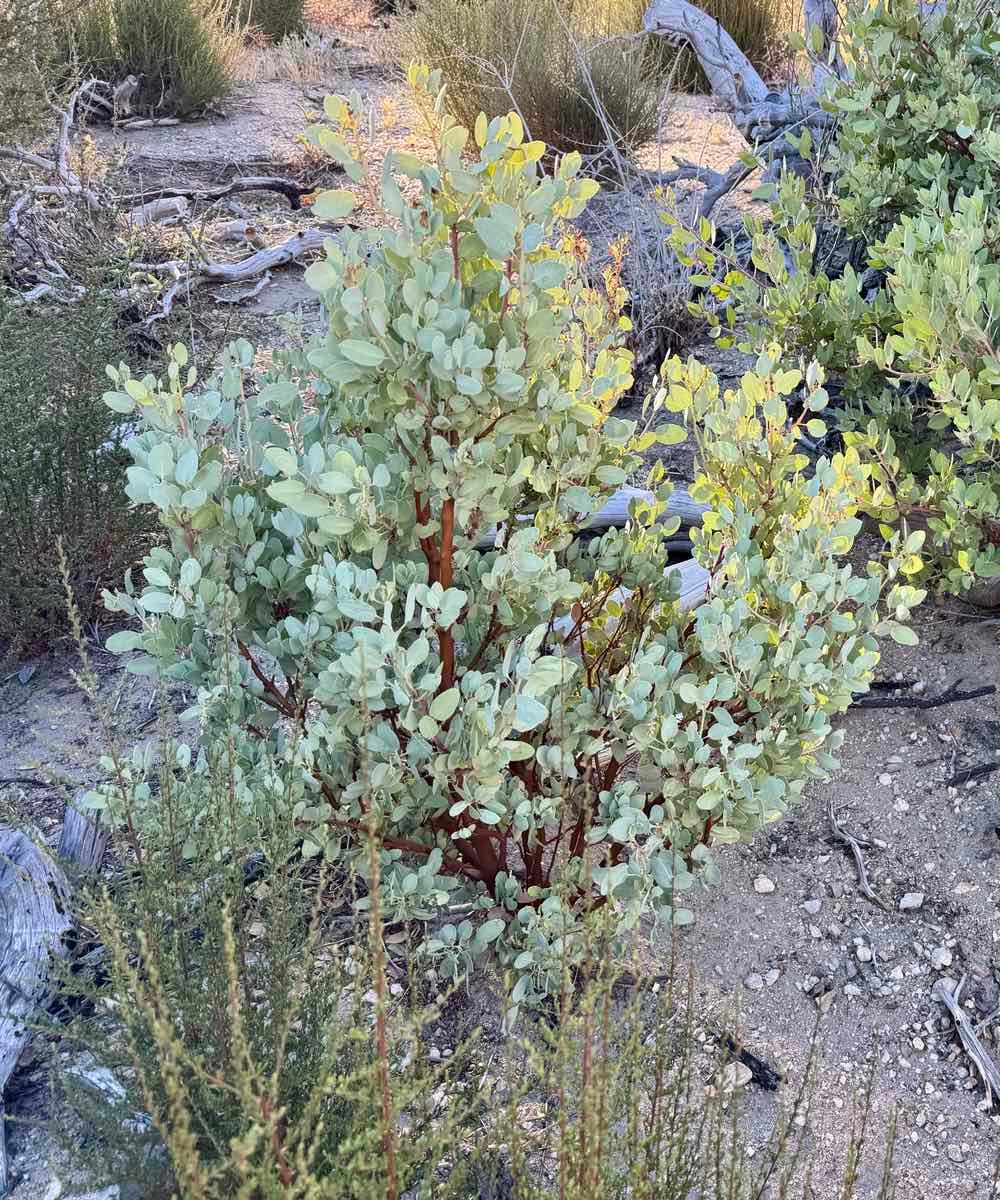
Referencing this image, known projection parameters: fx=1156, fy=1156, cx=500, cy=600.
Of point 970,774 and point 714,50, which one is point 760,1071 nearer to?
point 970,774

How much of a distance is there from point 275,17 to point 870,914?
10.2m

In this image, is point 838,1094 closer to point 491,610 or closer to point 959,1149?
point 959,1149

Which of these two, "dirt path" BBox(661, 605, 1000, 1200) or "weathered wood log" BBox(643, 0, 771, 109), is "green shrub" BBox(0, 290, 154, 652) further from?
"weathered wood log" BBox(643, 0, 771, 109)

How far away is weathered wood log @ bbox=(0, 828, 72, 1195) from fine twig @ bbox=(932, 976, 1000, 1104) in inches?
59.5

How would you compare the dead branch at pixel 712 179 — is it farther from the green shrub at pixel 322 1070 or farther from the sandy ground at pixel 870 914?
the green shrub at pixel 322 1070

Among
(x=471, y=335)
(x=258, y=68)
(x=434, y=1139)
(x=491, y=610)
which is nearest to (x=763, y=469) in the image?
(x=491, y=610)

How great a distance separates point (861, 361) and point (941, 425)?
0.86ft

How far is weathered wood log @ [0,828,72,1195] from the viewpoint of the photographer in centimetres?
186

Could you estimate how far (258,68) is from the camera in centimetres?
908

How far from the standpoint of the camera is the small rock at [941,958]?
2.11 m

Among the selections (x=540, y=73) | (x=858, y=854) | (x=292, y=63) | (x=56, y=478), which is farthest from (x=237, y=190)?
(x=858, y=854)

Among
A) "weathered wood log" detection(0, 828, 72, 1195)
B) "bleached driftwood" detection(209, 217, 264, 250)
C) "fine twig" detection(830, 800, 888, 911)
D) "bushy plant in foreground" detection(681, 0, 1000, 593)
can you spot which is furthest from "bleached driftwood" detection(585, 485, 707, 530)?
"bleached driftwood" detection(209, 217, 264, 250)

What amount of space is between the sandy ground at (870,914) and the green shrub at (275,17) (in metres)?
8.93

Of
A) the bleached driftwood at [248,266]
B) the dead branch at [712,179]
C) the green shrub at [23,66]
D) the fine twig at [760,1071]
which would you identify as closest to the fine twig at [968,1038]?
the fine twig at [760,1071]
